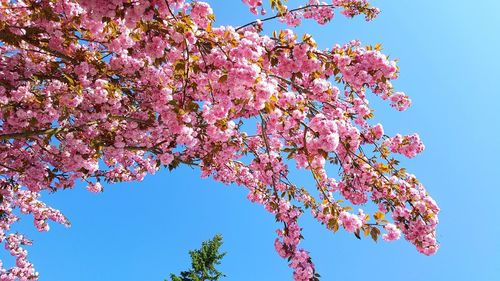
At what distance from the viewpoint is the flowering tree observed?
4.64 meters

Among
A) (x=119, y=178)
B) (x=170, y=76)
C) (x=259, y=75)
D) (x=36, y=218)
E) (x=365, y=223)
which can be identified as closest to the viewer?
A: (x=259, y=75)

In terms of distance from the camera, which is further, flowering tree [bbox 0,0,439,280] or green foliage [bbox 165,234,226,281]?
green foliage [bbox 165,234,226,281]

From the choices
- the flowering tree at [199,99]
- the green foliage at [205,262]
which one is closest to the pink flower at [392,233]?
the flowering tree at [199,99]

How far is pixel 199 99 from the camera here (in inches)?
235

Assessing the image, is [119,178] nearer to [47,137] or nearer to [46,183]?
[46,183]

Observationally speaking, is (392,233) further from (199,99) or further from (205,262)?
(205,262)

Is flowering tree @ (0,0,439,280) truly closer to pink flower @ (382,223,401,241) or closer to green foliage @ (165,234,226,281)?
pink flower @ (382,223,401,241)

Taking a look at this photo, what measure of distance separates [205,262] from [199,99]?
59.8ft

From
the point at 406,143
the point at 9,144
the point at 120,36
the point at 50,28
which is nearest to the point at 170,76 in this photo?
the point at 120,36

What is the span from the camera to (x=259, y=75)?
14.1 feet

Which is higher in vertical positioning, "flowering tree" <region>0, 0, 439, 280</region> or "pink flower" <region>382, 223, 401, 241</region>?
"flowering tree" <region>0, 0, 439, 280</region>

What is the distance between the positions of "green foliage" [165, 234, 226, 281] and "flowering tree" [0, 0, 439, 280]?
15.4 m

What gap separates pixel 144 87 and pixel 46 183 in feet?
8.62

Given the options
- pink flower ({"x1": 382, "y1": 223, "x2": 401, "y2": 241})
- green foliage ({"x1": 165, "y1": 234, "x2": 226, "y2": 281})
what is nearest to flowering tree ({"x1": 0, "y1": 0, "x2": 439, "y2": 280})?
pink flower ({"x1": 382, "y1": 223, "x2": 401, "y2": 241})
